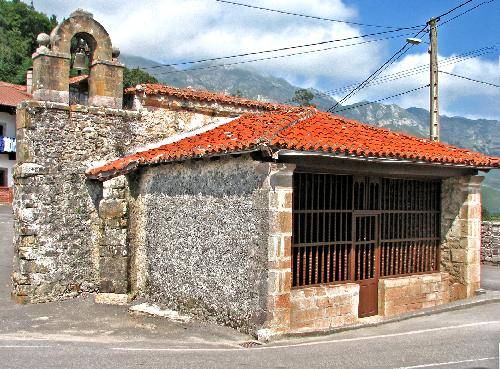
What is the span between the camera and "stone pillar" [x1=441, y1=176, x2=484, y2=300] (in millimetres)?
11094

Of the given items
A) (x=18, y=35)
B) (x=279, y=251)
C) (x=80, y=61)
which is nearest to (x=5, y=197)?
(x=18, y=35)

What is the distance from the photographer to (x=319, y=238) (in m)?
9.17

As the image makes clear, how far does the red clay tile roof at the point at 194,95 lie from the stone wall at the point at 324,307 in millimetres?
4760

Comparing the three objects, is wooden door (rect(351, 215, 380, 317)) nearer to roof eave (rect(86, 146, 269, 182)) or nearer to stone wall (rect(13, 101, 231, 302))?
roof eave (rect(86, 146, 269, 182))

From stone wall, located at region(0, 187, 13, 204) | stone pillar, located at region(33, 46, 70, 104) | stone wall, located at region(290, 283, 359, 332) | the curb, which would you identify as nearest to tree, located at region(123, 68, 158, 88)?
A: stone wall, located at region(0, 187, 13, 204)

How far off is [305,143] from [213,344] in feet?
11.2

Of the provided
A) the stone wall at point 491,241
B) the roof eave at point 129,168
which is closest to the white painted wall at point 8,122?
the roof eave at point 129,168

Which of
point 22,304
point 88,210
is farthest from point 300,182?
point 22,304

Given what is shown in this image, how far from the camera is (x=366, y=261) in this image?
32.6 feet

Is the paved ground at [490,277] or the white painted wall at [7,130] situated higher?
the white painted wall at [7,130]

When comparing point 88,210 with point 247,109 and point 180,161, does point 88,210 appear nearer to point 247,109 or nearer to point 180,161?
point 180,161

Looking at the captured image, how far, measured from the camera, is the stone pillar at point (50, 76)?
455 inches

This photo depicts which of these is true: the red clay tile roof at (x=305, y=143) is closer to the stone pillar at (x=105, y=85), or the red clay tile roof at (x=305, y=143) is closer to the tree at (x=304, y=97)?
the stone pillar at (x=105, y=85)

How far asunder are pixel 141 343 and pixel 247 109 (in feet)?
26.5
